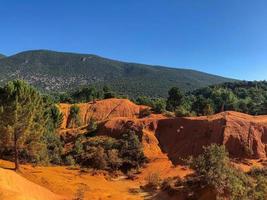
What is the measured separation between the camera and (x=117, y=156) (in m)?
36.6

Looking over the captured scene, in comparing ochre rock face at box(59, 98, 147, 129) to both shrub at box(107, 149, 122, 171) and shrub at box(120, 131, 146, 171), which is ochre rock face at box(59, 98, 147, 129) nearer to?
shrub at box(120, 131, 146, 171)

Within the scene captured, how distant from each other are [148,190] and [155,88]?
436 ft

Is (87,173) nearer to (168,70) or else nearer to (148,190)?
(148,190)

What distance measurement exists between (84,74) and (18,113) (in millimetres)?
163327

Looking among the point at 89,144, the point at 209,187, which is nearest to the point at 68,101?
the point at 89,144

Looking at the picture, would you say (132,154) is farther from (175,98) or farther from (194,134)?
(175,98)

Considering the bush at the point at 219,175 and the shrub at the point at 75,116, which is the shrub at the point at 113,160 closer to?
the bush at the point at 219,175

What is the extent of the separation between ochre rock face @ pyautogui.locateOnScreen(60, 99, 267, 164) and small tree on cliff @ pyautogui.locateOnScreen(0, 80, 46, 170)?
15821 millimetres

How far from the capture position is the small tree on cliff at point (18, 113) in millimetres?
25531

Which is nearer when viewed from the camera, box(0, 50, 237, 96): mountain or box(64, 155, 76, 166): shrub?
box(64, 155, 76, 166): shrub

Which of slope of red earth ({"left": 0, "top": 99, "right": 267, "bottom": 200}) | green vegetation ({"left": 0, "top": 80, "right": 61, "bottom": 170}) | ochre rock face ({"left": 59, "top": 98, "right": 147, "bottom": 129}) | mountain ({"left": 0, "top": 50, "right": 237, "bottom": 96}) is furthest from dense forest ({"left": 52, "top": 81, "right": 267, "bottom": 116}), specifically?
mountain ({"left": 0, "top": 50, "right": 237, "bottom": 96})

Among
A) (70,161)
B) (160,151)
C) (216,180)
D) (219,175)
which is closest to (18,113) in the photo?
(70,161)

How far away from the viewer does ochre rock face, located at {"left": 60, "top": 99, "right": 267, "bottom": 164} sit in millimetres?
37125

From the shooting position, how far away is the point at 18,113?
2592 cm
